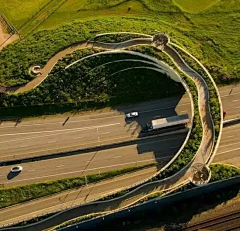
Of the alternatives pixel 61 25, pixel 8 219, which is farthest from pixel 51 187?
pixel 61 25

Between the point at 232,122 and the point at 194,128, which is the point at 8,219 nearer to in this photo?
the point at 194,128

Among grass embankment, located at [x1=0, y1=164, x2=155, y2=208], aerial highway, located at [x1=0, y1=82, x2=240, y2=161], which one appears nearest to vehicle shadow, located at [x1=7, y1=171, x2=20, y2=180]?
grass embankment, located at [x1=0, y1=164, x2=155, y2=208]

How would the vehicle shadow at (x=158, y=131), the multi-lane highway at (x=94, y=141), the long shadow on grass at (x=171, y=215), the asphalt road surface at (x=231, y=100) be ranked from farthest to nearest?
the asphalt road surface at (x=231, y=100)
the vehicle shadow at (x=158, y=131)
the multi-lane highway at (x=94, y=141)
the long shadow on grass at (x=171, y=215)

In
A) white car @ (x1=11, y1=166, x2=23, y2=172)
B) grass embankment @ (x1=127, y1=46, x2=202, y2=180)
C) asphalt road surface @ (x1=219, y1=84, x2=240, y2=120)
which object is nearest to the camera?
grass embankment @ (x1=127, y1=46, x2=202, y2=180)

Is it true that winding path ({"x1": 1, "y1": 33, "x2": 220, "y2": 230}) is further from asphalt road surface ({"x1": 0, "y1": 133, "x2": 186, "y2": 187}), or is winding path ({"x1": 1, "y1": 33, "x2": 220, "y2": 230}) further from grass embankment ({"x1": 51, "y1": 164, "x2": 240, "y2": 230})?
asphalt road surface ({"x1": 0, "y1": 133, "x2": 186, "y2": 187})

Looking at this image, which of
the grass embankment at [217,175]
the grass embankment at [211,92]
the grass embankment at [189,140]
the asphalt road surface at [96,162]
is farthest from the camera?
the grass embankment at [211,92]

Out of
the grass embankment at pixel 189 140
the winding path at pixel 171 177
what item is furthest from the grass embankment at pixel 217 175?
the grass embankment at pixel 189 140

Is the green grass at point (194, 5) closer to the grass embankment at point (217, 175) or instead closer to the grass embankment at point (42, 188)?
the grass embankment at point (217, 175)
